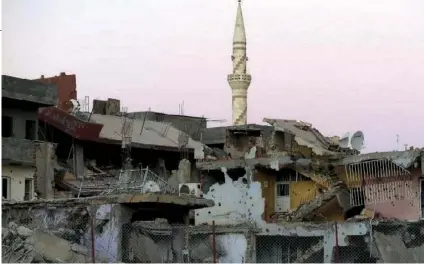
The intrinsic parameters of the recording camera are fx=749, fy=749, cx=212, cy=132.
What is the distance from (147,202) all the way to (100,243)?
176 centimetres

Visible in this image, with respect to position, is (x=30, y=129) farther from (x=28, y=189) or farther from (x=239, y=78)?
(x=239, y=78)

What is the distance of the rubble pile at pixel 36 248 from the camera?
16.9m

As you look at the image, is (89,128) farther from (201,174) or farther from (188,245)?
(188,245)

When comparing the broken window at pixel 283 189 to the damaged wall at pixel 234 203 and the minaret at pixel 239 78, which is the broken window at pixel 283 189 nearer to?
the damaged wall at pixel 234 203

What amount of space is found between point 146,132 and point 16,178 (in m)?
11.8

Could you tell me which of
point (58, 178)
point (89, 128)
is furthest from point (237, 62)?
point (58, 178)

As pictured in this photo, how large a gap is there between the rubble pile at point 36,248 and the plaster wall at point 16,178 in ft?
22.8

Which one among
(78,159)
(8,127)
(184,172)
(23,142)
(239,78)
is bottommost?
(184,172)

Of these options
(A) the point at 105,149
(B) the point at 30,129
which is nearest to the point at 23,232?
(B) the point at 30,129

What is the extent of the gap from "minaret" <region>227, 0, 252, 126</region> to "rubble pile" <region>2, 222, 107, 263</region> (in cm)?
3094

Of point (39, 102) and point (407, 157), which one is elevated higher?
point (39, 102)

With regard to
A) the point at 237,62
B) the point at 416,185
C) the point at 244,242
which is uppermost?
the point at 237,62

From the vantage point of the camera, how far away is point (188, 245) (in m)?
22.4

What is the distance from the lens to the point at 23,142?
26031mm
